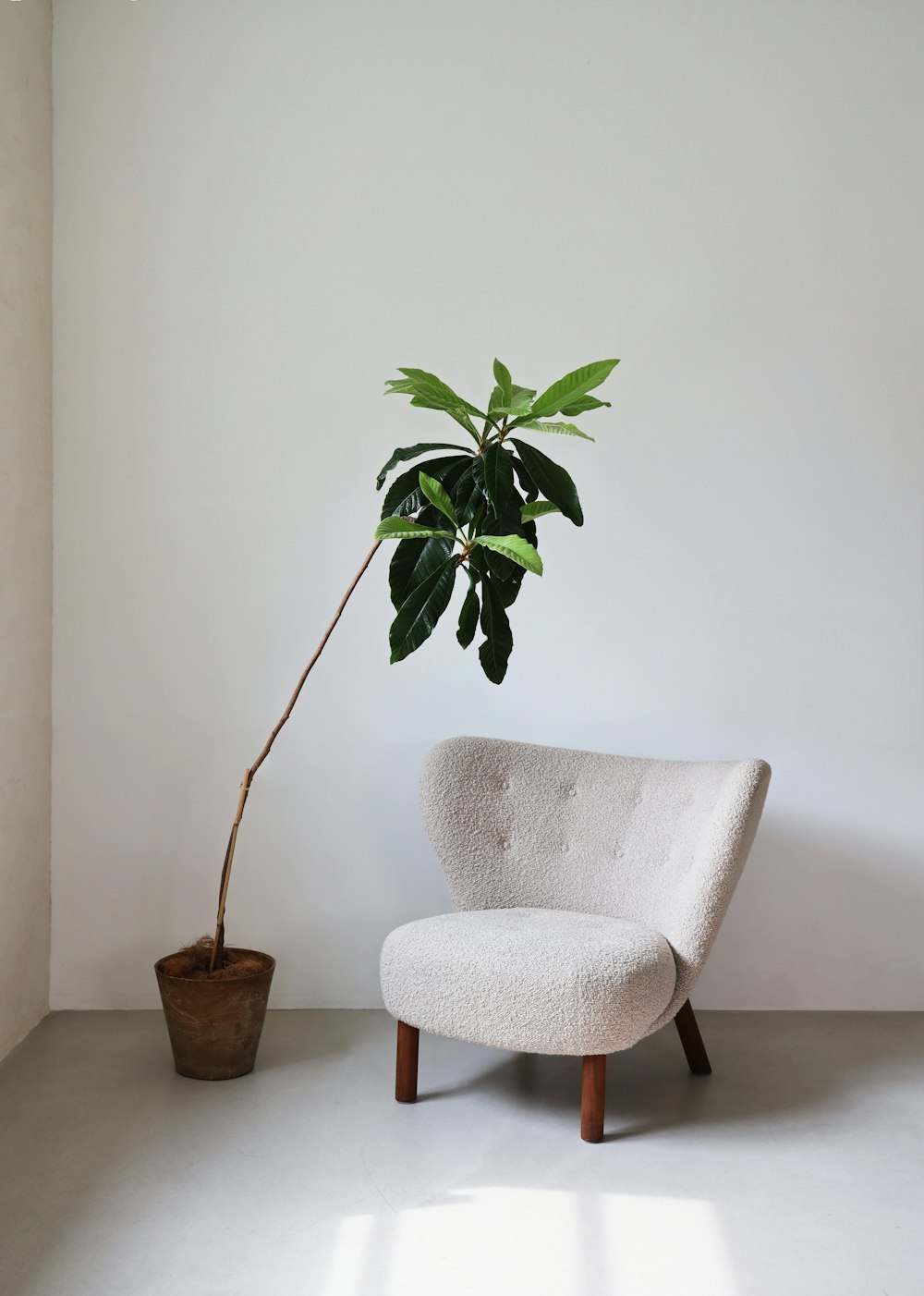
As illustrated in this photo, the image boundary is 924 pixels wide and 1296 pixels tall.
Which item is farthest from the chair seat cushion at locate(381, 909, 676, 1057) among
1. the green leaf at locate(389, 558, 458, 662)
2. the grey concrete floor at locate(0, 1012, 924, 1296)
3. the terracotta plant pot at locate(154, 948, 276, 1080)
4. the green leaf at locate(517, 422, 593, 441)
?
the green leaf at locate(517, 422, 593, 441)

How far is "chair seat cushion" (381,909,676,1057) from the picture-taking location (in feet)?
6.64

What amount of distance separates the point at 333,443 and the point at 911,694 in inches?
69.4

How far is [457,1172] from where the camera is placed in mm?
1914

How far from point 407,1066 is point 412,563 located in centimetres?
109

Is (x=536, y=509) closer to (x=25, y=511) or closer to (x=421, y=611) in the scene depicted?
(x=421, y=611)

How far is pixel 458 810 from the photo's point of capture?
2.52m

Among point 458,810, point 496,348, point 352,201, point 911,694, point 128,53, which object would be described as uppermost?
point 128,53

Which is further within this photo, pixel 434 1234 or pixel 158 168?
pixel 158 168

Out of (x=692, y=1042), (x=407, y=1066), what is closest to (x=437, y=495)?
(x=407, y=1066)

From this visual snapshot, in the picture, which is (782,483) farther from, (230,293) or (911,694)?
(230,293)

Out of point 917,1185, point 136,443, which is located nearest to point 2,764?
point 136,443

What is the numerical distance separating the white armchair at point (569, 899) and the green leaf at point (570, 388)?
2.93 feet

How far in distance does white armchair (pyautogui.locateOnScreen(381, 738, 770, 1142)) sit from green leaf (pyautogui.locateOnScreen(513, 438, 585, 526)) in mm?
718

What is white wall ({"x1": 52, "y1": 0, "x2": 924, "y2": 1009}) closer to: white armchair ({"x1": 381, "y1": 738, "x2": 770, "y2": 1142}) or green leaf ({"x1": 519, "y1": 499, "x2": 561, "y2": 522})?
white armchair ({"x1": 381, "y1": 738, "x2": 770, "y2": 1142})
